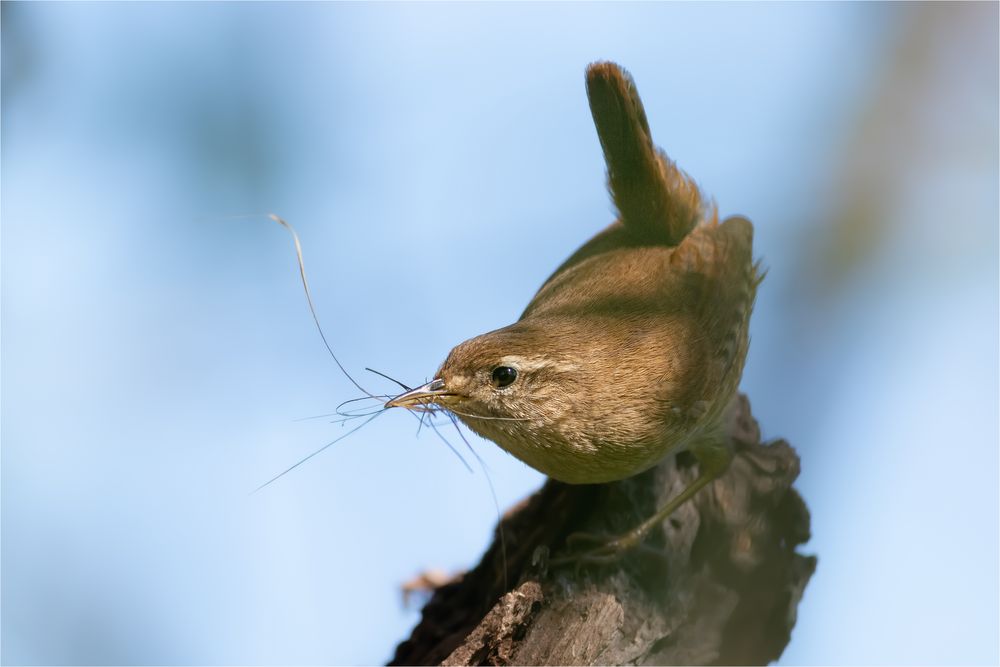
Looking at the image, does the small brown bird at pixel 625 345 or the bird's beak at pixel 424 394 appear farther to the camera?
the small brown bird at pixel 625 345

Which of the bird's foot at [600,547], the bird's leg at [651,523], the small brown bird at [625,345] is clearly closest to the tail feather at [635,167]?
the small brown bird at [625,345]

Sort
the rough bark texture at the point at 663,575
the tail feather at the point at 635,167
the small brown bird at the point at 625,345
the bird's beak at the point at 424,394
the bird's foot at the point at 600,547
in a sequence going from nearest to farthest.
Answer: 1. the bird's beak at the point at 424,394
2. the small brown bird at the point at 625,345
3. the rough bark texture at the point at 663,575
4. the bird's foot at the point at 600,547
5. the tail feather at the point at 635,167

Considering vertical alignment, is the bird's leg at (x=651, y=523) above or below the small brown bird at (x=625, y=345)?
below

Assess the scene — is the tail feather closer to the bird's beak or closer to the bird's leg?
the bird's leg

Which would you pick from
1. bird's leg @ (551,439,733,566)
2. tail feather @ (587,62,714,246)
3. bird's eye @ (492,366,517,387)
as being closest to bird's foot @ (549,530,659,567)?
bird's leg @ (551,439,733,566)

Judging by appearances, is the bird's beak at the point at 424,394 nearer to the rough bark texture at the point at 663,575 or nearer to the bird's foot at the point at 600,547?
the rough bark texture at the point at 663,575

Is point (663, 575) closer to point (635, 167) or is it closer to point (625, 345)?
point (625, 345)

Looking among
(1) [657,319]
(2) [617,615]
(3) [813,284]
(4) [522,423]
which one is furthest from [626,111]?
(2) [617,615]
